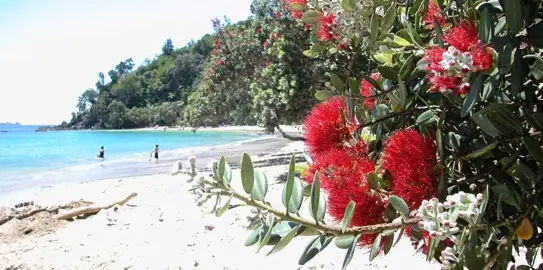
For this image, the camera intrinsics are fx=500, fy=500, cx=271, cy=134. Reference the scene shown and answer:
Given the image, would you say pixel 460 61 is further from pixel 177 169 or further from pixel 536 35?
pixel 177 169

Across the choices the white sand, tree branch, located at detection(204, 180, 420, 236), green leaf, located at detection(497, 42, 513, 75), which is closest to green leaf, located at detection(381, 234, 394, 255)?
tree branch, located at detection(204, 180, 420, 236)

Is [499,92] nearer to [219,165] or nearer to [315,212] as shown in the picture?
[315,212]

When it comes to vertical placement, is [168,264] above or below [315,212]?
below

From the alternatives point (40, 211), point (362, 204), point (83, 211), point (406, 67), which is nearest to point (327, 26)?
point (406, 67)

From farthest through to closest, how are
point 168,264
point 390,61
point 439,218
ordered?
point 168,264 → point 390,61 → point 439,218

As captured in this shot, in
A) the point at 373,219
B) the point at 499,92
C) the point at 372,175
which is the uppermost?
the point at 499,92

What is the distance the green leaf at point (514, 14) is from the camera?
2.72 feet

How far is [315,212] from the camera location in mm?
915

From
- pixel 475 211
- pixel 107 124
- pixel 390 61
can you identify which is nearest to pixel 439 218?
pixel 475 211

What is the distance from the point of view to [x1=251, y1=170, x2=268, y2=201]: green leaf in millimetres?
963

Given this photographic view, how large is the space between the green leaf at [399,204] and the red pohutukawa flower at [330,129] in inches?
15.1

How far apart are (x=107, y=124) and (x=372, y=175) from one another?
323 ft

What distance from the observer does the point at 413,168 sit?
1.02 meters

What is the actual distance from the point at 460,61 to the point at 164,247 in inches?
213
